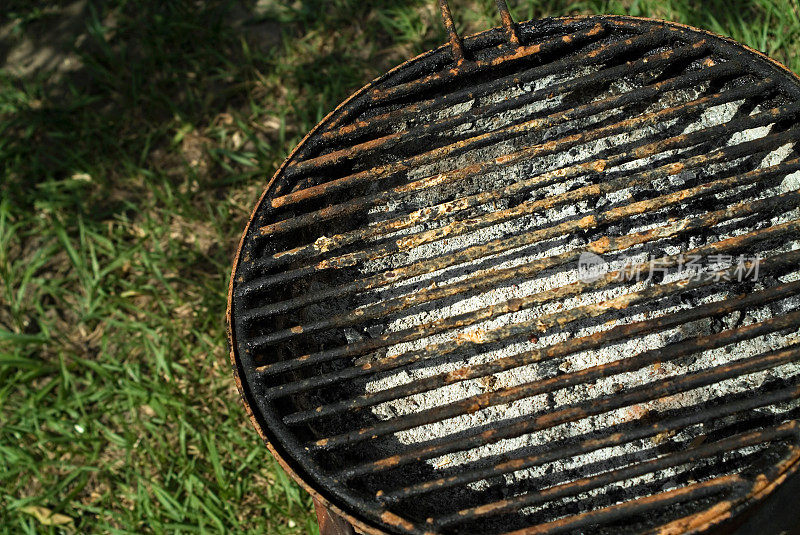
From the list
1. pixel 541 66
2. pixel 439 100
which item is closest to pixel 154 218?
pixel 439 100

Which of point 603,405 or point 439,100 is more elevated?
point 439,100

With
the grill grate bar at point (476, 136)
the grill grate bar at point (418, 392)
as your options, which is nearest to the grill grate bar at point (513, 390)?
the grill grate bar at point (418, 392)

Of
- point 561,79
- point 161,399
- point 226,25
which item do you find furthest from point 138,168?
point 561,79

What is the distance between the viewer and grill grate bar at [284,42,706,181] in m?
1.54

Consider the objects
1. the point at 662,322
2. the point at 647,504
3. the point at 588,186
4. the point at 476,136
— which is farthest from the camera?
the point at 476,136

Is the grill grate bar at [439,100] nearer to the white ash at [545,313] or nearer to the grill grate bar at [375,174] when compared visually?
the grill grate bar at [375,174]

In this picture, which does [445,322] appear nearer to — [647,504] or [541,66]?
[647,504]

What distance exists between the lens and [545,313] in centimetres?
158

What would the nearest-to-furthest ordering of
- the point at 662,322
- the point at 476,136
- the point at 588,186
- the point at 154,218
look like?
1. the point at 662,322
2. the point at 588,186
3. the point at 476,136
4. the point at 154,218

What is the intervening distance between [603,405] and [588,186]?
49cm

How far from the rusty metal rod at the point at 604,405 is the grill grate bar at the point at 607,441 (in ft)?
0.16

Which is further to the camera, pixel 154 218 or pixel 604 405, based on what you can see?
pixel 154 218

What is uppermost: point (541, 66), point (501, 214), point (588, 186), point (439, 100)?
point (541, 66)

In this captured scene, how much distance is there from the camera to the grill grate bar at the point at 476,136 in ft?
5.05
